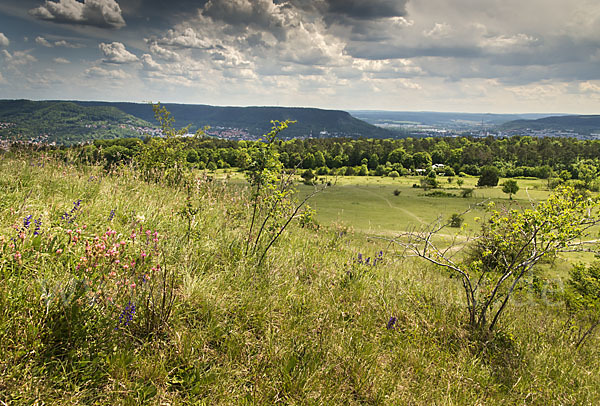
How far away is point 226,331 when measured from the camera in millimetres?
3000

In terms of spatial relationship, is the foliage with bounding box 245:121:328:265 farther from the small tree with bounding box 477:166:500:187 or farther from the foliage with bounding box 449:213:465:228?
the small tree with bounding box 477:166:500:187

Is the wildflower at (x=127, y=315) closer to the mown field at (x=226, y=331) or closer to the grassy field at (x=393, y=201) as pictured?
the mown field at (x=226, y=331)

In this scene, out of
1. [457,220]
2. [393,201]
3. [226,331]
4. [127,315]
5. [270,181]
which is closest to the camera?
[127,315]

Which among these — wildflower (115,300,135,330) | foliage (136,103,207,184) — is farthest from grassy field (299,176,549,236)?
wildflower (115,300,135,330)

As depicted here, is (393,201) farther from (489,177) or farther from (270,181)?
(270,181)

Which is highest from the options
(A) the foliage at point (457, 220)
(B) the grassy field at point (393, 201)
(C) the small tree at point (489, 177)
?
(A) the foliage at point (457, 220)

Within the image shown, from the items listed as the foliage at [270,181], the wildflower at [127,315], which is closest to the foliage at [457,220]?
the foliage at [270,181]

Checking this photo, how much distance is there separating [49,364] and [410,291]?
4.18 meters

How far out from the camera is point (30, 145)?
8.30 m

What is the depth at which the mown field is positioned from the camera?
230cm

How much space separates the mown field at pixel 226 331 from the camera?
7.55 ft

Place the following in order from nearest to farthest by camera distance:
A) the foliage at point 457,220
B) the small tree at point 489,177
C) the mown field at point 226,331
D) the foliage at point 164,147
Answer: the mown field at point 226,331, the foliage at point 457,220, the foliage at point 164,147, the small tree at point 489,177

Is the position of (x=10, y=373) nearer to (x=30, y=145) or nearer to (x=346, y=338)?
(x=346, y=338)

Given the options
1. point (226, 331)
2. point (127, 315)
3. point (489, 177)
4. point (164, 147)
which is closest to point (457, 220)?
point (226, 331)
